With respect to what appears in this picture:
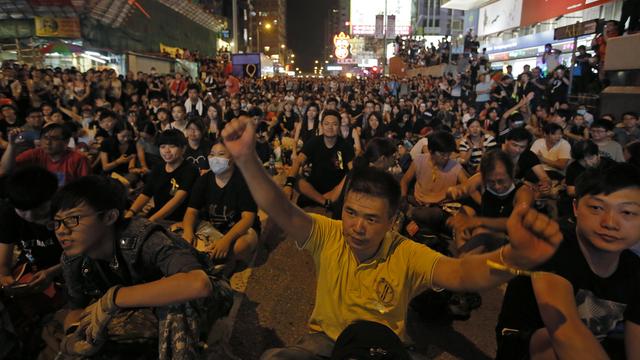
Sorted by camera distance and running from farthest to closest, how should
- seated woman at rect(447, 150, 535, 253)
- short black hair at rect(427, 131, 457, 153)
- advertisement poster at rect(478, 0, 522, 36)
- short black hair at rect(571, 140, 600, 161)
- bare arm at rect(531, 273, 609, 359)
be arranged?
advertisement poster at rect(478, 0, 522, 36), short black hair at rect(571, 140, 600, 161), short black hair at rect(427, 131, 457, 153), seated woman at rect(447, 150, 535, 253), bare arm at rect(531, 273, 609, 359)

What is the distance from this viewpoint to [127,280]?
253 cm

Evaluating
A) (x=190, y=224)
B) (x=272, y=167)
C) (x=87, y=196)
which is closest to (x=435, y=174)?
(x=190, y=224)

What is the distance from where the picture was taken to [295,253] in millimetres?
5652

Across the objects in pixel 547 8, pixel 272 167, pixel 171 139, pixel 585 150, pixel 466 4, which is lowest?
pixel 272 167

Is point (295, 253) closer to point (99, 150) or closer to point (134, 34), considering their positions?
point (99, 150)

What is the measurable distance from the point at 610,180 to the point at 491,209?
6.80ft

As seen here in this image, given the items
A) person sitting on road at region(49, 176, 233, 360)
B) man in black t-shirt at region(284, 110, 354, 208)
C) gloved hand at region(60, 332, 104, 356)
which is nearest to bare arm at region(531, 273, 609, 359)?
person sitting on road at region(49, 176, 233, 360)

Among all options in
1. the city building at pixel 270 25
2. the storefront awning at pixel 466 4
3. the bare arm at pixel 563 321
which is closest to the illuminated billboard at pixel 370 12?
the storefront awning at pixel 466 4

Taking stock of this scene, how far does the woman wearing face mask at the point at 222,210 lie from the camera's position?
455 cm

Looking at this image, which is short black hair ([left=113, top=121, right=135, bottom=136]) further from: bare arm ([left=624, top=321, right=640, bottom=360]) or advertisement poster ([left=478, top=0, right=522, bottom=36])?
advertisement poster ([left=478, top=0, right=522, bottom=36])

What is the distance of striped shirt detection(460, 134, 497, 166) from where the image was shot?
26.8 feet

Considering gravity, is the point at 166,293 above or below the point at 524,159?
below

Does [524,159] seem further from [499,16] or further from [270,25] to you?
[270,25]

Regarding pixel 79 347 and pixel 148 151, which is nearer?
pixel 79 347
